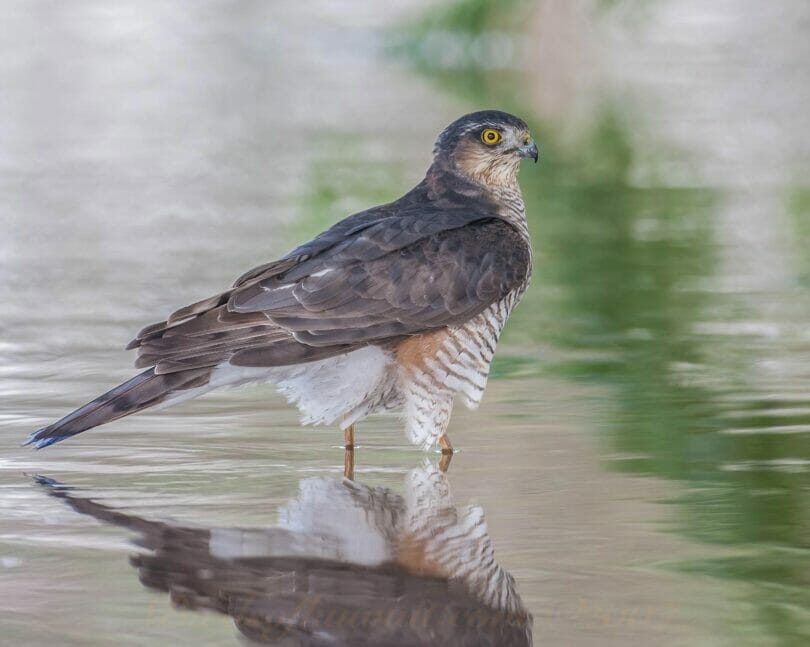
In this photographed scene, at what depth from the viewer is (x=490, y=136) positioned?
8.45 metres

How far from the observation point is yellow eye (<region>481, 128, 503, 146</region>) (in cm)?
844

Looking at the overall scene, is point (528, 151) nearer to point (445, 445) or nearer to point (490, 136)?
point (490, 136)

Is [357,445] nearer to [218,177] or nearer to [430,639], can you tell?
[430,639]

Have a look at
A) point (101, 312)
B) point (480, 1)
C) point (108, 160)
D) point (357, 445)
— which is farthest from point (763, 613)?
point (480, 1)

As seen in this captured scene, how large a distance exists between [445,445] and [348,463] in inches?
19.2

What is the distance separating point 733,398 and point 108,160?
1209 centimetres

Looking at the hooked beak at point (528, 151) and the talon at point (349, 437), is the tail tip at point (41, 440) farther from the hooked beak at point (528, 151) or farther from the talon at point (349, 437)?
the hooked beak at point (528, 151)

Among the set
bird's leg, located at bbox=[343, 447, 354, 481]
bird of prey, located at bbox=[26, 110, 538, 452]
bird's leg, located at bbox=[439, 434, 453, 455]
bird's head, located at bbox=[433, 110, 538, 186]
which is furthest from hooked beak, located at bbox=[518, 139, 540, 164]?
bird's leg, located at bbox=[343, 447, 354, 481]

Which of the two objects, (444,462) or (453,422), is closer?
(444,462)

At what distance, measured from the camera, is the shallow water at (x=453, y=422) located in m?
5.21

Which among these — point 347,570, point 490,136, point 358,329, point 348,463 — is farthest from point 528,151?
point 347,570

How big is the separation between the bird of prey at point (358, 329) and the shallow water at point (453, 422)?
22cm

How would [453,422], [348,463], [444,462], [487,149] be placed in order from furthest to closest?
[487,149] < [453,422] < [444,462] < [348,463]

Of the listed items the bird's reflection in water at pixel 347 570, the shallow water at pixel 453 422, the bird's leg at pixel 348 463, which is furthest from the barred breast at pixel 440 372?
the bird's reflection in water at pixel 347 570
